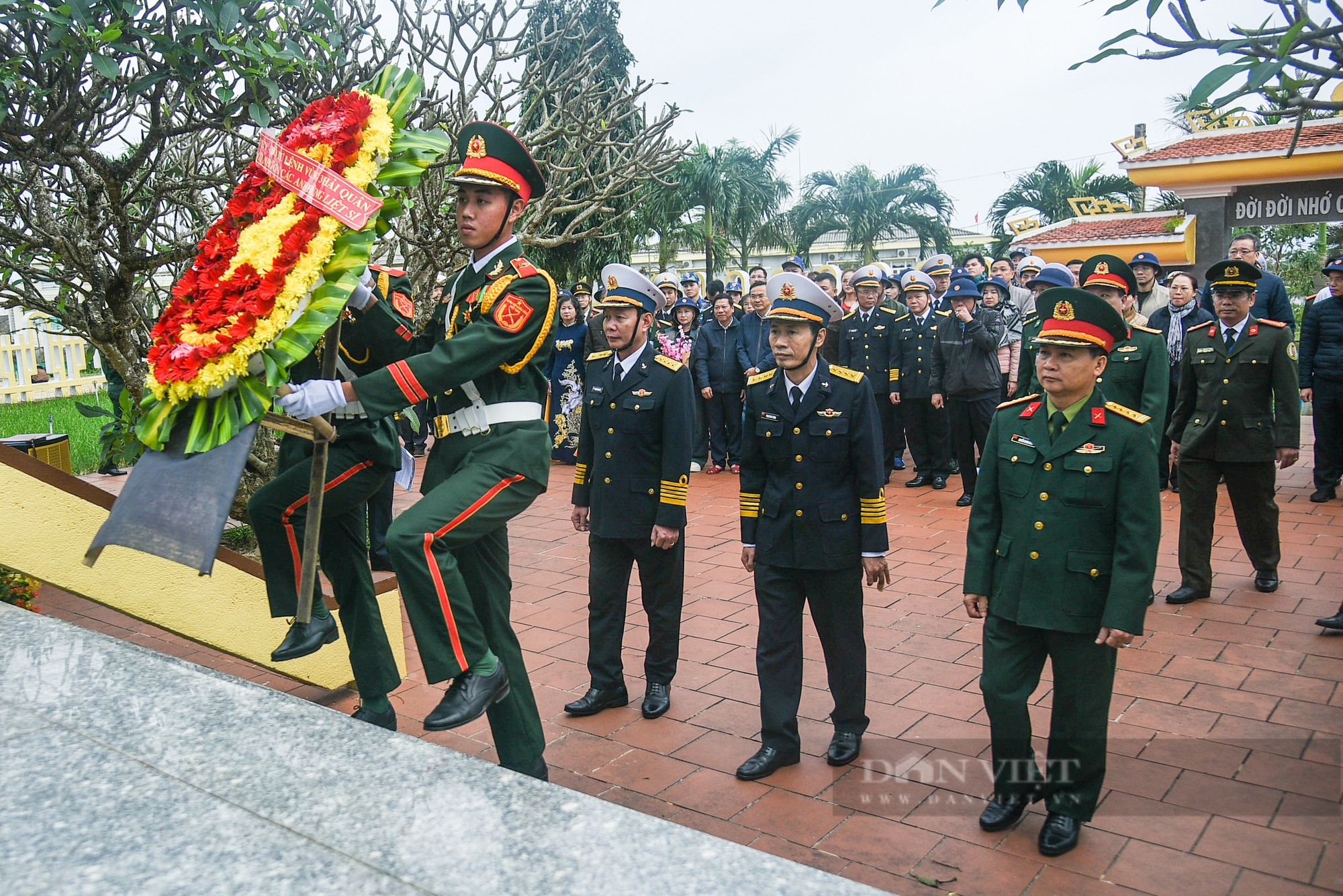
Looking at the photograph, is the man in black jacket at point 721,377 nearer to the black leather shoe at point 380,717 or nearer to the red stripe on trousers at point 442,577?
the black leather shoe at point 380,717

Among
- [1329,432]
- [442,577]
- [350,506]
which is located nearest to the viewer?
[442,577]

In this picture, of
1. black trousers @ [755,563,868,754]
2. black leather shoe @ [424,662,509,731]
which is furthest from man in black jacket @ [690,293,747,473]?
black leather shoe @ [424,662,509,731]

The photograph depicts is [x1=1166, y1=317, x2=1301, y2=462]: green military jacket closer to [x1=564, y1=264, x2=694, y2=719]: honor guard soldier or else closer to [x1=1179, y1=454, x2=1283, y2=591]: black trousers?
[x1=1179, y1=454, x2=1283, y2=591]: black trousers

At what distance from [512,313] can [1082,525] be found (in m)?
2.02

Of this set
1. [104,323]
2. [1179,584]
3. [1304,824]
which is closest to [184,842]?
[1304,824]

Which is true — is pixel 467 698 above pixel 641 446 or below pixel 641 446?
below

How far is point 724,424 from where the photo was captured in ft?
37.0

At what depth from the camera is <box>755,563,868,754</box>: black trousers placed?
412cm

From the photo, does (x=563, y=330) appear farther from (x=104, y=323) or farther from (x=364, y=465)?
(x=364, y=465)

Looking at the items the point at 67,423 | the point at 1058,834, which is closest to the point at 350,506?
the point at 1058,834

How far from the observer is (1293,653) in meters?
5.20

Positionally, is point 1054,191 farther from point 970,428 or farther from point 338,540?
point 338,540

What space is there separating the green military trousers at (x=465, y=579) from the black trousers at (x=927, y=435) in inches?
279

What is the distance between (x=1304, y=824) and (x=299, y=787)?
3231mm
